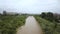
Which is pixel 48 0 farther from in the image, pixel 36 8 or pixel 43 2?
pixel 36 8

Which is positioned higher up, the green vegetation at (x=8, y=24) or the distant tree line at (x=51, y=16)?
the distant tree line at (x=51, y=16)

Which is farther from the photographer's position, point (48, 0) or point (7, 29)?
point (48, 0)

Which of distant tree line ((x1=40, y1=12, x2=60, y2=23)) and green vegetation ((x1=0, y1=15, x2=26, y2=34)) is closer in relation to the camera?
green vegetation ((x1=0, y1=15, x2=26, y2=34))

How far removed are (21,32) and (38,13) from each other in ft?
2.64

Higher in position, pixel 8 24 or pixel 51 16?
pixel 51 16

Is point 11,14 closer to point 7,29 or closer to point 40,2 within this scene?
point 7,29

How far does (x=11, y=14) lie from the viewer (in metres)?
4.23

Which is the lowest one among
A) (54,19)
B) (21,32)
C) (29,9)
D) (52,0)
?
(21,32)

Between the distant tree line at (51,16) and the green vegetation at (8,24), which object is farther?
the distant tree line at (51,16)

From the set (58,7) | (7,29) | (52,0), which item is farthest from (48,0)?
(7,29)

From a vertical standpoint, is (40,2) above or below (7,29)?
above

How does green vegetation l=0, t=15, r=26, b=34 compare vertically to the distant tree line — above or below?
below

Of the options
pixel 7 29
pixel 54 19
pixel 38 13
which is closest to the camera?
pixel 7 29

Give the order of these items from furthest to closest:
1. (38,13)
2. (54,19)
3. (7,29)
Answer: (38,13), (54,19), (7,29)
